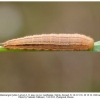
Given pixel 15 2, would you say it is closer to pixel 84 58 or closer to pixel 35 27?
pixel 35 27

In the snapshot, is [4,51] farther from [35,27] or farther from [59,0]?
[59,0]

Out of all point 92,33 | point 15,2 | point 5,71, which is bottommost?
point 5,71

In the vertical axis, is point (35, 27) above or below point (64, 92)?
above

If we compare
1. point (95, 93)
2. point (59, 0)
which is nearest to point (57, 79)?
point (95, 93)

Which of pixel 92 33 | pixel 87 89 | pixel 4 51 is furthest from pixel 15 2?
pixel 87 89

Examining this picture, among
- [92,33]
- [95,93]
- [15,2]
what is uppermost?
[15,2]

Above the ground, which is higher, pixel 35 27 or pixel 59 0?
pixel 59 0
